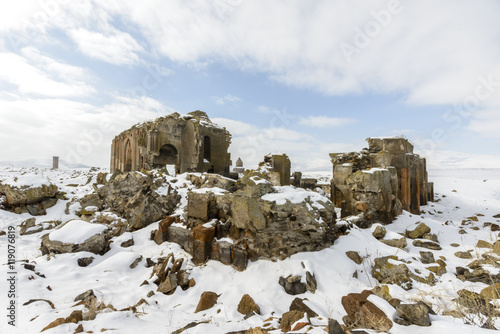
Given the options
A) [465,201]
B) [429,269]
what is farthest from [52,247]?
[465,201]

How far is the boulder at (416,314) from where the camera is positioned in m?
2.41

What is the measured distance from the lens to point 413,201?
11109 mm

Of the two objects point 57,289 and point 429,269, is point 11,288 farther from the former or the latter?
point 429,269

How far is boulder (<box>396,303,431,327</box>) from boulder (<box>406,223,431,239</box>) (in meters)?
5.42

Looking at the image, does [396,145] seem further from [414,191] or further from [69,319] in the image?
[69,319]

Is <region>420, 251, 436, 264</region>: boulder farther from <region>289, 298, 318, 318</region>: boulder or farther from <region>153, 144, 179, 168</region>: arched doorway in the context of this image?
<region>153, 144, 179, 168</region>: arched doorway

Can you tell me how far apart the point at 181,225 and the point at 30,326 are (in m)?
3.50

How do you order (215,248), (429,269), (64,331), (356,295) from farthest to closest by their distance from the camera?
1. (215,248)
2. (429,269)
3. (356,295)
4. (64,331)

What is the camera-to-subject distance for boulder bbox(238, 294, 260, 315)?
11.7ft

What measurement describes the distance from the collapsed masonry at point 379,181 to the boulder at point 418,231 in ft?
3.09

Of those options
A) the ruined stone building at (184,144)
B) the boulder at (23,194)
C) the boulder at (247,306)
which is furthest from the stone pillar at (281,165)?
the boulder at (23,194)

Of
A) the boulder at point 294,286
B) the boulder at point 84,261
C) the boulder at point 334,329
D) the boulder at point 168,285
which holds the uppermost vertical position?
the boulder at point 334,329

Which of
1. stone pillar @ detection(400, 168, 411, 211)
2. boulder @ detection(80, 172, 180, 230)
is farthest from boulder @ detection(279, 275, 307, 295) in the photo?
stone pillar @ detection(400, 168, 411, 211)

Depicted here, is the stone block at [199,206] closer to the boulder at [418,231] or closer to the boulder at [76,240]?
the boulder at [76,240]
